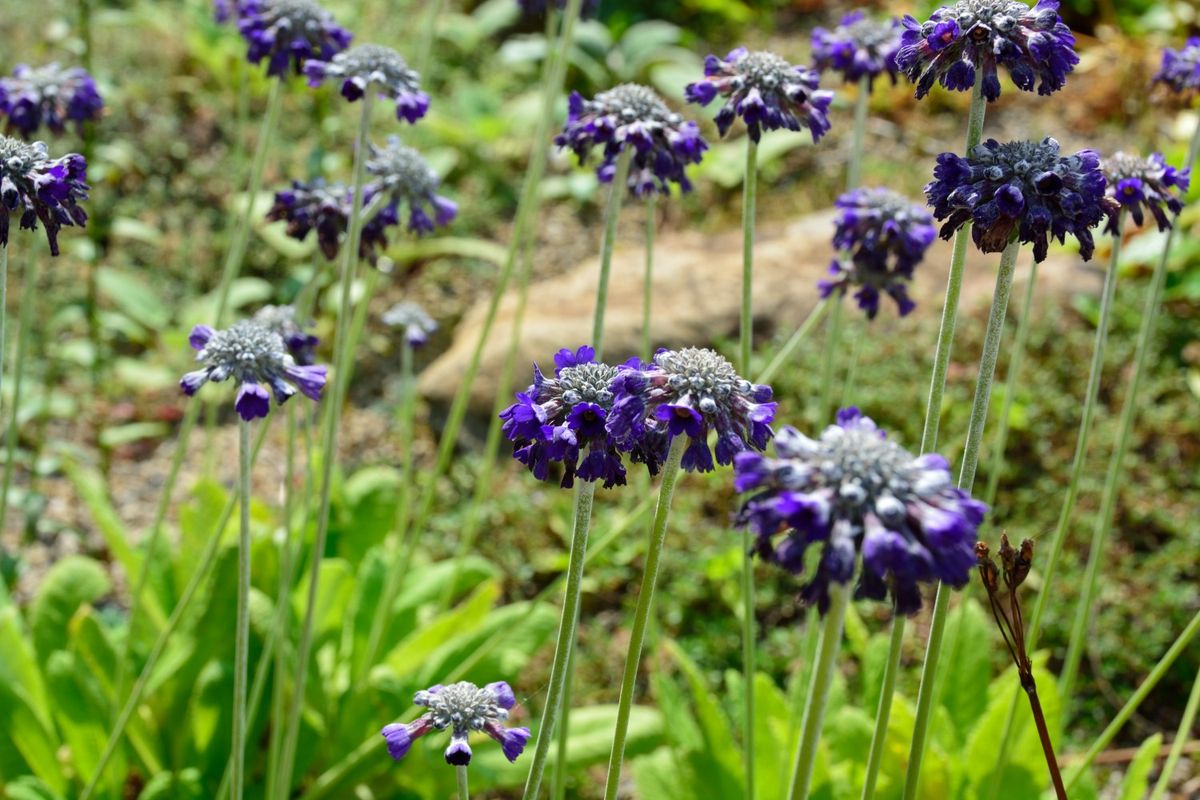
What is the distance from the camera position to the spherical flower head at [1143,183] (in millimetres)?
3223

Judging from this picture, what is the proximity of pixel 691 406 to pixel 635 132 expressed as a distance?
1212mm

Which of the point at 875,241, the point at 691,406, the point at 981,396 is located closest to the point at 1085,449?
the point at 875,241

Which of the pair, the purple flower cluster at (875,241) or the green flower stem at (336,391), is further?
the purple flower cluster at (875,241)

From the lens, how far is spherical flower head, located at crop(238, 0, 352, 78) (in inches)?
153

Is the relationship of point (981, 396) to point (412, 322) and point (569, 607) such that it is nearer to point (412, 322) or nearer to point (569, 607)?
point (569, 607)

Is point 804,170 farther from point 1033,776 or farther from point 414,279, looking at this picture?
point 1033,776

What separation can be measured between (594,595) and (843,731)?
7.41 ft

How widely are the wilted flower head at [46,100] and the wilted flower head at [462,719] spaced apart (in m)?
2.73

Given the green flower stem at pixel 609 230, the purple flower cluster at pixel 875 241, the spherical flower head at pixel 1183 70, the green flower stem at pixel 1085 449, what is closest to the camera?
the green flower stem at pixel 1085 449

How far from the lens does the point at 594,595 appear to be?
6281mm

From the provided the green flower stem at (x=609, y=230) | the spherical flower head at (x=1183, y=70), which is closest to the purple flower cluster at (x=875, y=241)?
the green flower stem at (x=609, y=230)

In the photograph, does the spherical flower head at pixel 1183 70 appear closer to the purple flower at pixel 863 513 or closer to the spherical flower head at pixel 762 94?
the spherical flower head at pixel 762 94

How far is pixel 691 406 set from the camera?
2.19 metres

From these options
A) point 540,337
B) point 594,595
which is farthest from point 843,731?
point 540,337
